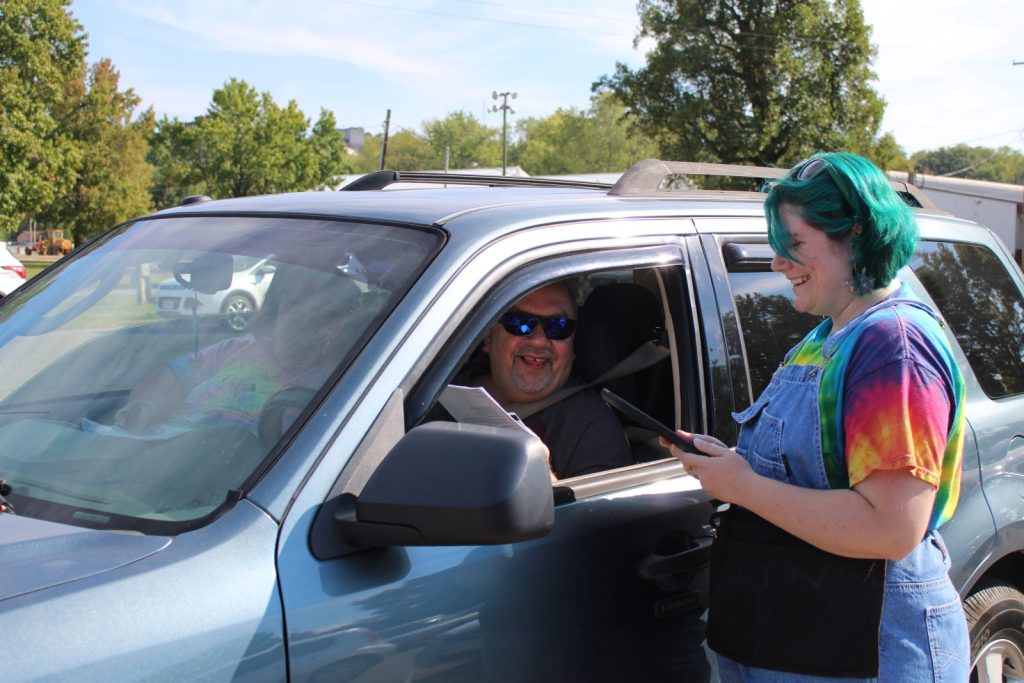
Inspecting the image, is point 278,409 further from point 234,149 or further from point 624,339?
point 234,149

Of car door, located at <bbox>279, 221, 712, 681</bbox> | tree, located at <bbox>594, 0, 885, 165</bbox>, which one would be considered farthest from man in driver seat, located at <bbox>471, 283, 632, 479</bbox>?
tree, located at <bbox>594, 0, 885, 165</bbox>

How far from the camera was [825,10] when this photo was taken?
34.3m

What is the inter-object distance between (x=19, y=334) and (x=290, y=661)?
4.49ft

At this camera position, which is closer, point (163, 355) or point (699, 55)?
point (163, 355)

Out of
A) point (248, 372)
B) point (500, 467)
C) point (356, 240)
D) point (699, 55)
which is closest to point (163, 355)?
point (248, 372)

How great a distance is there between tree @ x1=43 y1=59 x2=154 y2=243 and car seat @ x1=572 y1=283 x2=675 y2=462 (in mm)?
38749

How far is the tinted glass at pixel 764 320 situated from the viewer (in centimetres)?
249

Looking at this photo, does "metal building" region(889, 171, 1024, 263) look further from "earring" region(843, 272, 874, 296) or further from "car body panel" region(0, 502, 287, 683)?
"car body panel" region(0, 502, 287, 683)

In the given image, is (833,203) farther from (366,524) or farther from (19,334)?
(19,334)

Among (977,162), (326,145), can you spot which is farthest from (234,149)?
(977,162)

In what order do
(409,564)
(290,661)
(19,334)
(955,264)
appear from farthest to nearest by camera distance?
(955,264)
(19,334)
(409,564)
(290,661)

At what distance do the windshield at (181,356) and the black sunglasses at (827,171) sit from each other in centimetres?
76

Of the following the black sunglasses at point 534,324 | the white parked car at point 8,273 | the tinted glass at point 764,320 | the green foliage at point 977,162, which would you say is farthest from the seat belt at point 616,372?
the green foliage at point 977,162

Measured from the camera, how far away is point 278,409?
69.6 inches
